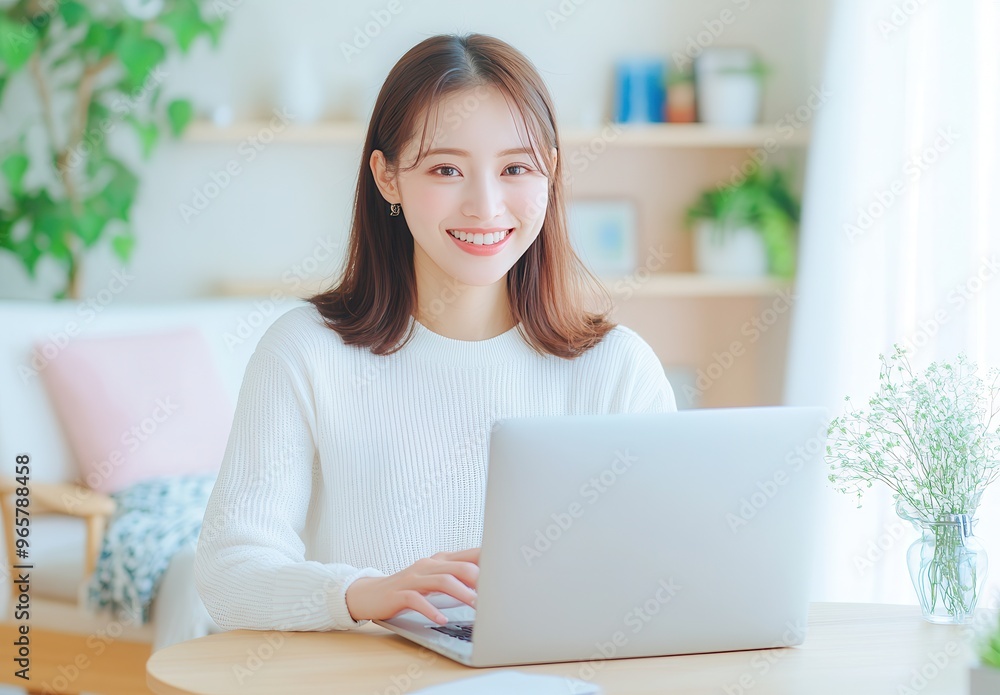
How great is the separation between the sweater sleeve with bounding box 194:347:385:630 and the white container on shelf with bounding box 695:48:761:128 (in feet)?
7.97

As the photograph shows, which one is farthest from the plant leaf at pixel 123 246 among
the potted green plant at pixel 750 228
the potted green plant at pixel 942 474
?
the potted green plant at pixel 942 474

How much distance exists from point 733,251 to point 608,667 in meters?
2.64

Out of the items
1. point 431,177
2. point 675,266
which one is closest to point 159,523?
point 431,177

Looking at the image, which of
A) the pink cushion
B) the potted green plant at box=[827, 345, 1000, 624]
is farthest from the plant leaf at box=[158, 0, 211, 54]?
the potted green plant at box=[827, 345, 1000, 624]

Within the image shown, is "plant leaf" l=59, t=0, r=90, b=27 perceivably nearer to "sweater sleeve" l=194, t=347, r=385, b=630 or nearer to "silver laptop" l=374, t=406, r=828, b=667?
"sweater sleeve" l=194, t=347, r=385, b=630

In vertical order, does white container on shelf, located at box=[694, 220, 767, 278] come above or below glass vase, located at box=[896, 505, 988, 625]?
above

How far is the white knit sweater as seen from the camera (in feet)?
4.67

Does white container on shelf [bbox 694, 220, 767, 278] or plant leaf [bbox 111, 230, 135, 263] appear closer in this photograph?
plant leaf [bbox 111, 230, 135, 263]

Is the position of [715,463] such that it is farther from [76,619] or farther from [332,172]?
[332,172]

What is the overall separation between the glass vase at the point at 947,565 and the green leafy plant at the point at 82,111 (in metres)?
2.57

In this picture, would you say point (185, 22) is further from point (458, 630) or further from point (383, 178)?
point (458, 630)

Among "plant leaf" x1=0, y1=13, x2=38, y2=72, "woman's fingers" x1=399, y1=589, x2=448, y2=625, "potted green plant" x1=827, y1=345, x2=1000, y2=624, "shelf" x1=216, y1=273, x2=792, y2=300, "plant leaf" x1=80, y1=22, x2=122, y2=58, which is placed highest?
"plant leaf" x1=80, y1=22, x2=122, y2=58

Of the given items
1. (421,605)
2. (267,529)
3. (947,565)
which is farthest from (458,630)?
(947,565)

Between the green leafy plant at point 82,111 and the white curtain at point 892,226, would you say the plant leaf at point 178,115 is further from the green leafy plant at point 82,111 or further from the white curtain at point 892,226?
the white curtain at point 892,226
